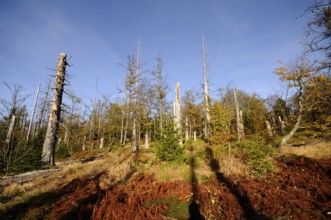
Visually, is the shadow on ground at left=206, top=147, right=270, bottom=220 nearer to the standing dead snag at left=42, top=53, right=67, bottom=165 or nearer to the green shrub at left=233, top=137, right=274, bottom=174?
the green shrub at left=233, top=137, right=274, bottom=174

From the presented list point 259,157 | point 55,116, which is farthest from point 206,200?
point 55,116

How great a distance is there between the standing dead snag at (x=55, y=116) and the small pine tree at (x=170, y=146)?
6.87 metres

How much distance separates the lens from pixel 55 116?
1119 cm

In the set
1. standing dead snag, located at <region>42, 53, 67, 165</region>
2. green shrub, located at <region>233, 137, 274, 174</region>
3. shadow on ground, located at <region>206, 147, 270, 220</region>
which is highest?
standing dead snag, located at <region>42, 53, 67, 165</region>

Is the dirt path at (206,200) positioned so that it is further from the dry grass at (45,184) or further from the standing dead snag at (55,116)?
the standing dead snag at (55,116)

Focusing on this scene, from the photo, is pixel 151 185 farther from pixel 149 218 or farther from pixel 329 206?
pixel 329 206

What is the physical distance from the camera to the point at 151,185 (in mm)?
6602

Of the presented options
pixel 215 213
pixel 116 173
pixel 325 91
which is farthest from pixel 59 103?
pixel 325 91

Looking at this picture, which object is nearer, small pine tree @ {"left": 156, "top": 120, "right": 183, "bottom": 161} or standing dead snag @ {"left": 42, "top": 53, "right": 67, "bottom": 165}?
small pine tree @ {"left": 156, "top": 120, "right": 183, "bottom": 161}

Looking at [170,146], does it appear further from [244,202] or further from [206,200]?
[244,202]

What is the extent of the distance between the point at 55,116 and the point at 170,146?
7779 mm

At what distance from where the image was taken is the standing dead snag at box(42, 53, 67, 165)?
10.6m

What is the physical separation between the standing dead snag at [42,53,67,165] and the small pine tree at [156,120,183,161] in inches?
270

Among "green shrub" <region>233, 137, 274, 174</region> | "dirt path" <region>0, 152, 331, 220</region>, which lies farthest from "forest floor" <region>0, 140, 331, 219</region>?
"green shrub" <region>233, 137, 274, 174</region>
